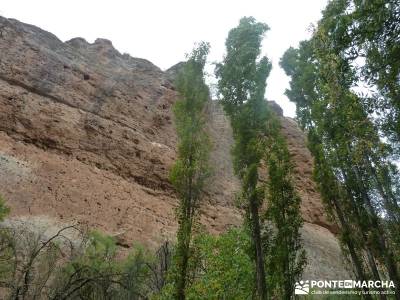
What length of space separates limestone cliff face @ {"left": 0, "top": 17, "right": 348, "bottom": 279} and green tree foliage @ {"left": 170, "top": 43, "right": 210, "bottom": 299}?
8971 millimetres

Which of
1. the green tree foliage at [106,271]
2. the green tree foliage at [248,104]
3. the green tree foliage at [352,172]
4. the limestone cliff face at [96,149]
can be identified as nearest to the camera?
the green tree foliage at [352,172]

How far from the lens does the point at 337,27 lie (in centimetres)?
695

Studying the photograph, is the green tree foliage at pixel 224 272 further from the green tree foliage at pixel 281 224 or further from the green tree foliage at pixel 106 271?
the green tree foliage at pixel 106 271

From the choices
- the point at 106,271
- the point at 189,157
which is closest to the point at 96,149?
the point at 189,157

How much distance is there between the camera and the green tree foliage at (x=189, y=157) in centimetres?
1128

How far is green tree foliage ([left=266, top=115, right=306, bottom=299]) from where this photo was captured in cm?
1319

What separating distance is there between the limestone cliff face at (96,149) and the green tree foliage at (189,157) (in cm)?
897

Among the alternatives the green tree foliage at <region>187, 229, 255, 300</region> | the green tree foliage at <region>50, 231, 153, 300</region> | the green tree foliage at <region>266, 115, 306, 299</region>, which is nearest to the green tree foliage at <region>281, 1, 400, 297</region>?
the green tree foliage at <region>266, 115, 306, 299</region>

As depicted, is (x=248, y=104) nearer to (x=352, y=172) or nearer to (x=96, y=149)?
(x=352, y=172)

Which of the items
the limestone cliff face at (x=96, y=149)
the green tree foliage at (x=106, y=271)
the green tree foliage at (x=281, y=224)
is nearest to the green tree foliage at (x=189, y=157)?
the green tree foliage at (x=106, y=271)

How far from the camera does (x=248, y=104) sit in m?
14.0

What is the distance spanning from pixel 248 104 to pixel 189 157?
9.51ft

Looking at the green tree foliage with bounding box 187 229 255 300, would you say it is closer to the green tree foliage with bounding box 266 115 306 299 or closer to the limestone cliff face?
the green tree foliage with bounding box 266 115 306 299

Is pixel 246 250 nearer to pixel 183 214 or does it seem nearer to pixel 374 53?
pixel 183 214
